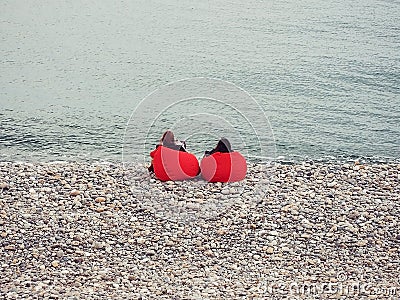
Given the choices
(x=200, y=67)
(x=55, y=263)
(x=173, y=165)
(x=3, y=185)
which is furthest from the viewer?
(x=200, y=67)

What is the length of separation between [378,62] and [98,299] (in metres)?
4.43

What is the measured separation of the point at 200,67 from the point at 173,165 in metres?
2.61

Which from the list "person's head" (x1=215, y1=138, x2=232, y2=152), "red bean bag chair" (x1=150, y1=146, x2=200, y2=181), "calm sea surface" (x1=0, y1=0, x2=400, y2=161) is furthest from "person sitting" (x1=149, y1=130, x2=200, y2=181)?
"calm sea surface" (x1=0, y1=0, x2=400, y2=161)

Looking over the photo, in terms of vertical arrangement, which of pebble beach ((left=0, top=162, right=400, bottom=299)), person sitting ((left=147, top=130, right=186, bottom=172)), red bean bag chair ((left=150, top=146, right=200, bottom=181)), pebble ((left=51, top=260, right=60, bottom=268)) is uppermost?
person sitting ((left=147, top=130, right=186, bottom=172))

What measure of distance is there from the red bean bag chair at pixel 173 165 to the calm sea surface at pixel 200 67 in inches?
26.9

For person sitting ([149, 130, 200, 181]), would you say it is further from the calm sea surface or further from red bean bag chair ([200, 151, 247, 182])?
the calm sea surface

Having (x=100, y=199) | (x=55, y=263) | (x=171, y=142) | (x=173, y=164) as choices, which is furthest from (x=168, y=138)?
(x=55, y=263)

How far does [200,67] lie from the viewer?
5801 mm

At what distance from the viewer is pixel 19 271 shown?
8.15ft

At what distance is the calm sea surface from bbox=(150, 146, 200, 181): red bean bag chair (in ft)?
2.24

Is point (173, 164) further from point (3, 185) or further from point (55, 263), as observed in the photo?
point (55, 263)

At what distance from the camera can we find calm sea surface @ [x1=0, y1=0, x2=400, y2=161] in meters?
4.45

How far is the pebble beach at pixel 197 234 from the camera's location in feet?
7.89

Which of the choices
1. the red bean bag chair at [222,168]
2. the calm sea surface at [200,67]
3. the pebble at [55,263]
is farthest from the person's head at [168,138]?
the pebble at [55,263]
